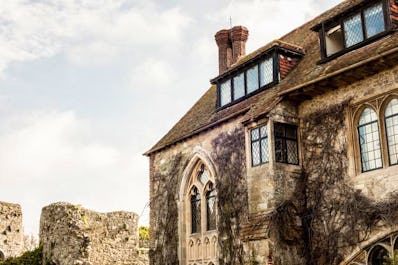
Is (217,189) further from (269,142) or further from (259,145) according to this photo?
(269,142)

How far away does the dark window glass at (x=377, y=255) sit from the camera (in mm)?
13523

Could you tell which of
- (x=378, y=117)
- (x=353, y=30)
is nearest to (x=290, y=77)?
(x=353, y=30)

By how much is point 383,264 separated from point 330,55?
6219 millimetres

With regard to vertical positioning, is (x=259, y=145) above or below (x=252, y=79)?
below

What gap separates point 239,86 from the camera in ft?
64.6

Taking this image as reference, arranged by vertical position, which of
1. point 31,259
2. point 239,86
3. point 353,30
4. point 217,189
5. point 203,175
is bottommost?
point 31,259

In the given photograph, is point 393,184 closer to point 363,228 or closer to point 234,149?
point 363,228

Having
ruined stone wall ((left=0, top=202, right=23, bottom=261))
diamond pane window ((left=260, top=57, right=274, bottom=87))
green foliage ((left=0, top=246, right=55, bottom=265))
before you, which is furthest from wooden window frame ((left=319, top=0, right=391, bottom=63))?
ruined stone wall ((left=0, top=202, right=23, bottom=261))

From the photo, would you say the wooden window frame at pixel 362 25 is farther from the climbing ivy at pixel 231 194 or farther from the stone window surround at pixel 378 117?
the climbing ivy at pixel 231 194

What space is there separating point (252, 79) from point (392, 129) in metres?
6.30

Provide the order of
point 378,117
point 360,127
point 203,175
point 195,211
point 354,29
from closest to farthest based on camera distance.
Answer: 1. point 378,117
2. point 360,127
3. point 354,29
4. point 203,175
5. point 195,211

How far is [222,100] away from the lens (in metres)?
20.5

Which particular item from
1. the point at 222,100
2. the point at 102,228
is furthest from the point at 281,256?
the point at 102,228

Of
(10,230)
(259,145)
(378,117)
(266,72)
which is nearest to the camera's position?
(378,117)
